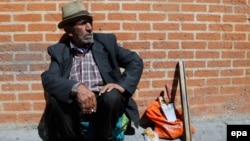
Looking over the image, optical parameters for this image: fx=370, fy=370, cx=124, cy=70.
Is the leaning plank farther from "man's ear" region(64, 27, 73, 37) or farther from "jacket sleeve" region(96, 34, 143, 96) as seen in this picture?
"man's ear" region(64, 27, 73, 37)

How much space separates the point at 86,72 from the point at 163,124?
0.94 meters

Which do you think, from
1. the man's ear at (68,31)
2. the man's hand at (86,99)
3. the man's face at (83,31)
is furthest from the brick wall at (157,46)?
the man's hand at (86,99)

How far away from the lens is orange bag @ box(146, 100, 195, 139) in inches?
143

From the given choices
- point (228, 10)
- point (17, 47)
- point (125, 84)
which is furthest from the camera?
point (228, 10)

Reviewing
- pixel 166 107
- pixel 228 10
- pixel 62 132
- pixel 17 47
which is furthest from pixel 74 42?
pixel 228 10

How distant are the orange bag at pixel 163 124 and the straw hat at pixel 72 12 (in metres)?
1.13

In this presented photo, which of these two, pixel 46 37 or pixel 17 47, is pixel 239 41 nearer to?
pixel 46 37

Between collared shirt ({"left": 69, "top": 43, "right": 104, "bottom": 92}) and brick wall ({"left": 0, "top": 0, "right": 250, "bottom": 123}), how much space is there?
16.0 inches

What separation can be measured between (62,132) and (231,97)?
1883 mm

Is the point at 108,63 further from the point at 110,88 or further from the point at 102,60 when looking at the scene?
the point at 110,88

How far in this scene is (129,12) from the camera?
3678 millimetres

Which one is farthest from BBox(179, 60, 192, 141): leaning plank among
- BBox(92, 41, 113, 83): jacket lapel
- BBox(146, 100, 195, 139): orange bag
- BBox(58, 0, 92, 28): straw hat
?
BBox(58, 0, 92, 28): straw hat

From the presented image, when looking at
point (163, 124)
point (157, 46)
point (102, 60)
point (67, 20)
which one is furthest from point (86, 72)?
point (163, 124)

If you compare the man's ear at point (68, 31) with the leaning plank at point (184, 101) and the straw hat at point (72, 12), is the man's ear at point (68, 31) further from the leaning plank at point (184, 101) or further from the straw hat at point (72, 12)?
the leaning plank at point (184, 101)
